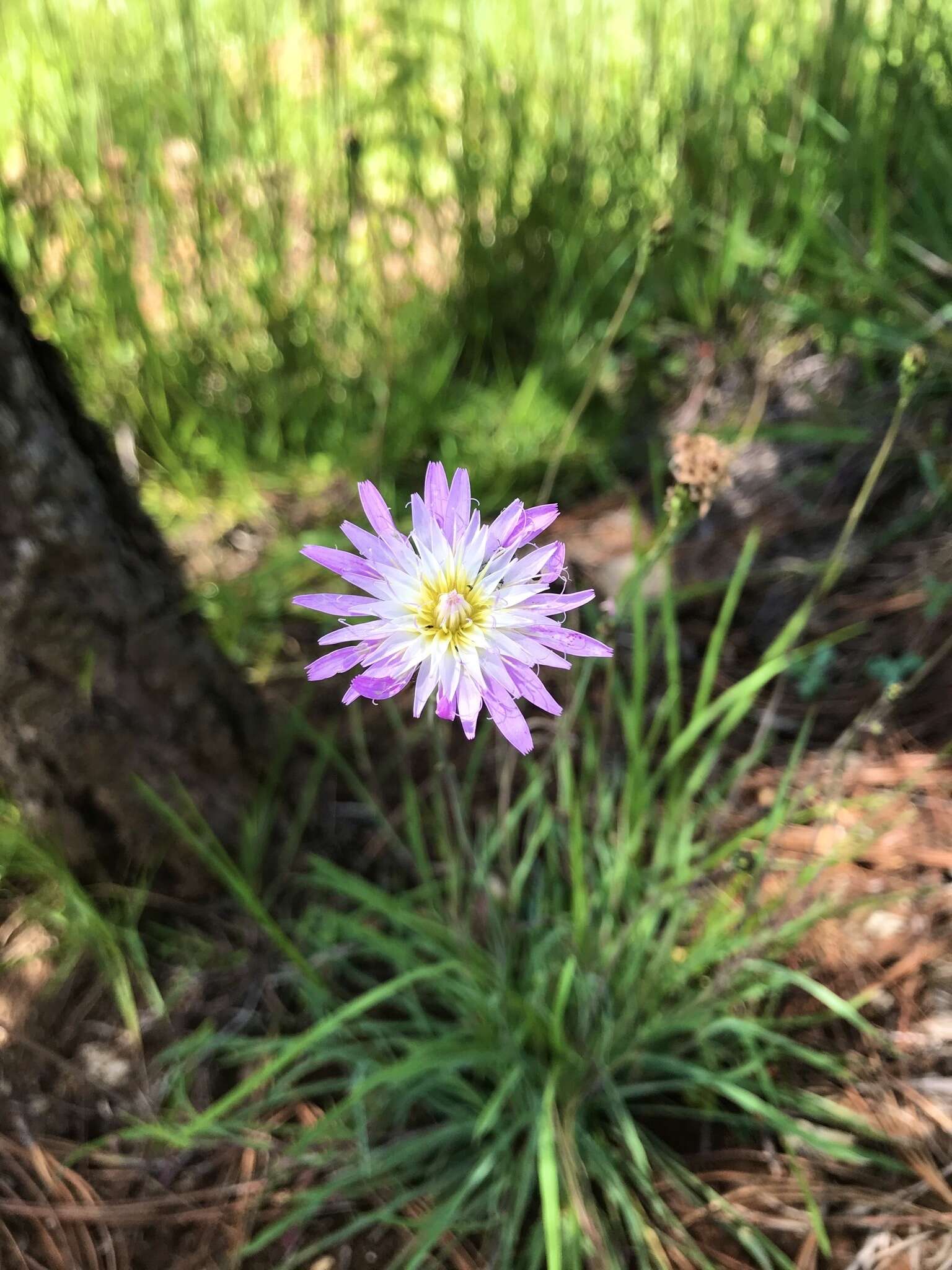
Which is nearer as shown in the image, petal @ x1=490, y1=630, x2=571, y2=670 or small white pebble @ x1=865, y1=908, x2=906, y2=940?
petal @ x1=490, y1=630, x2=571, y2=670

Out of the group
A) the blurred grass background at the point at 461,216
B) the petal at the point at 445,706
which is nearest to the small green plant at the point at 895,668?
the blurred grass background at the point at 461,216

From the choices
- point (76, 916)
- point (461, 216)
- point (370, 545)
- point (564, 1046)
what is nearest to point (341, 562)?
point (370, 545)

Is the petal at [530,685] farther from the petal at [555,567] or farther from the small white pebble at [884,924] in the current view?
the small white pebble at [884,924]

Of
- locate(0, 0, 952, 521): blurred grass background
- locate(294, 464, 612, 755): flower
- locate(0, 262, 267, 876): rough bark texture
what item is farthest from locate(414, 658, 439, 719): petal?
locate(0, 0, 952, 521): blurred grass background

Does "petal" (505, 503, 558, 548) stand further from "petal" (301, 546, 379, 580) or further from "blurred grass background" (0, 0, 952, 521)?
"blurred grass background" (0, 0, 952, 521)

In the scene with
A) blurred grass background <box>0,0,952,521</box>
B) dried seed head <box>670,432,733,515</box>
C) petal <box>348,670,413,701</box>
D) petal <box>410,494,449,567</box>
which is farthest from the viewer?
blurred grass background <box>0,0,952,521</box>

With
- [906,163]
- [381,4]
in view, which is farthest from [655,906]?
[381,4]
